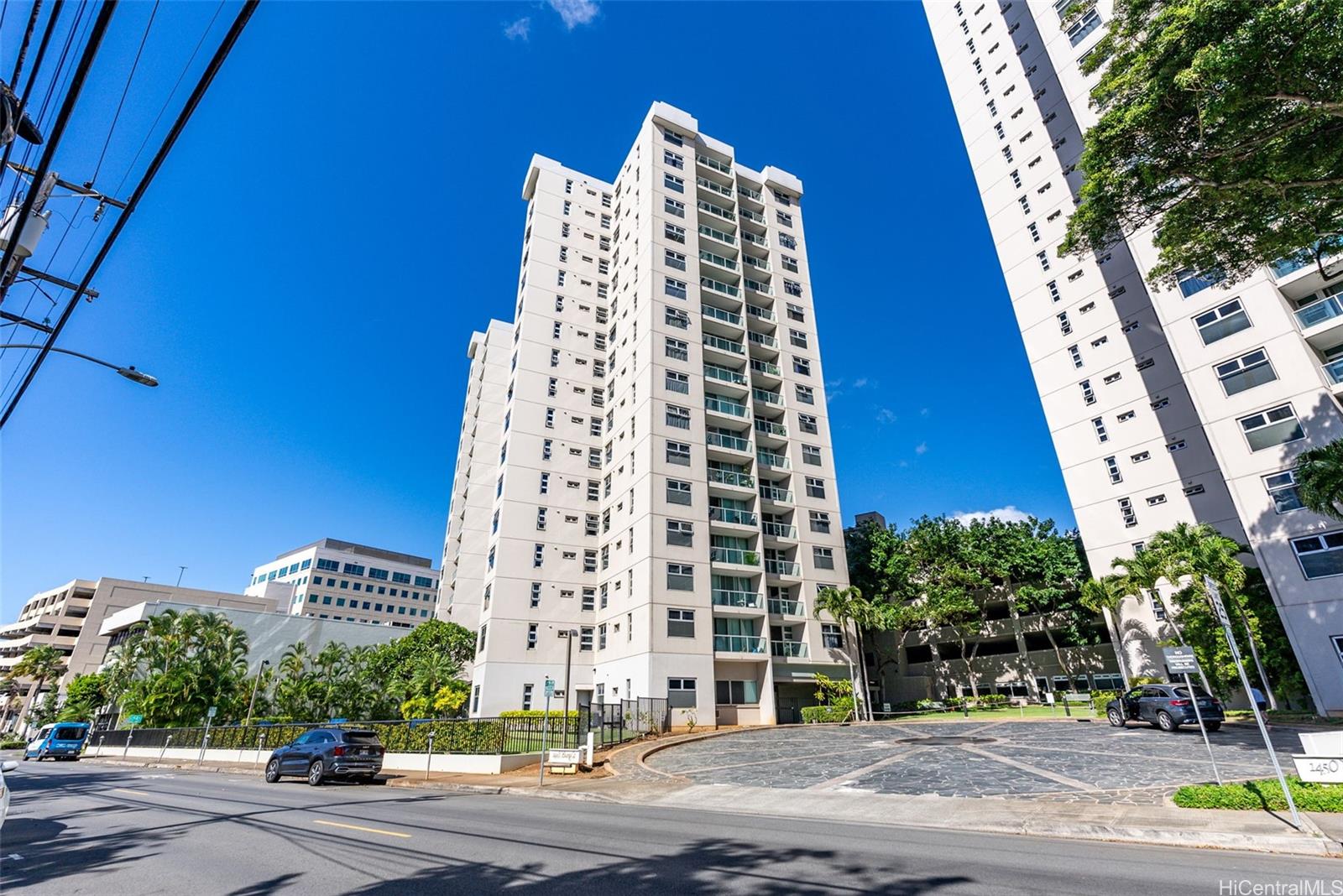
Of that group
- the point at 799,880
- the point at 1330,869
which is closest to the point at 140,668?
the point at 799,880

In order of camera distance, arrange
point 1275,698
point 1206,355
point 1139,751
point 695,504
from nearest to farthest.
→ point 1139,751 < point 1275,698 < point 1206,355 < point 695,504

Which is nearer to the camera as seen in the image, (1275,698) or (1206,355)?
(1275,698)

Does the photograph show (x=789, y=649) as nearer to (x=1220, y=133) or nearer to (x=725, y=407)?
(x=725, y=407)

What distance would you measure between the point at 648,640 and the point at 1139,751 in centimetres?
2165

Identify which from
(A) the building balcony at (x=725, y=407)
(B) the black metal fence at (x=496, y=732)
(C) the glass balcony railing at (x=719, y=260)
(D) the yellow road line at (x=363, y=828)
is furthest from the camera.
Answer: (C) the glass balcony railing at (x=719, y=260)

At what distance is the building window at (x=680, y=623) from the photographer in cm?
3391

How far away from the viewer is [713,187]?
2019 inches

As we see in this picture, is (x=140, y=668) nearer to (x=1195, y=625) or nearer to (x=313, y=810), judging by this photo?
(x=313, y=810)

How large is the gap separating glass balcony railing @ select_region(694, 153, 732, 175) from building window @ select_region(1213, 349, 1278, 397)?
1462 inches

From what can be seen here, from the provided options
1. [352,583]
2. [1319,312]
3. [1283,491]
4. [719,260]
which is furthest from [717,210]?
[352,583]

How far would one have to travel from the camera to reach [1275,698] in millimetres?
27000

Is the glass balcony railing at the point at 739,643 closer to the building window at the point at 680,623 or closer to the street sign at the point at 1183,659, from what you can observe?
the building window at the point at 680,623

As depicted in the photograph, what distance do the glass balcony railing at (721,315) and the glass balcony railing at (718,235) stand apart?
6.25m

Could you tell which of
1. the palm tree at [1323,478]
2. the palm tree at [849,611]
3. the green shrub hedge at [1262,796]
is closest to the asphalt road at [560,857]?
the green shrub hedge at [1262,796]
